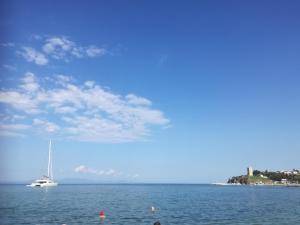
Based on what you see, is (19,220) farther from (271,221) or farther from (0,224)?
(271,221)

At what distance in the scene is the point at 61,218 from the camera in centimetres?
6812

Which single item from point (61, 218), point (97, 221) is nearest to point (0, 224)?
point (61, 218)

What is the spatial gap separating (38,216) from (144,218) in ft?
67.6

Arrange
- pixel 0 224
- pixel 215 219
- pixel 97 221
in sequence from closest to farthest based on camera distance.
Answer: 1. pixel 0 224
2. pixel 97 221
3. pixel 215 219

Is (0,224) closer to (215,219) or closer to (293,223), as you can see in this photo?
(215,219)

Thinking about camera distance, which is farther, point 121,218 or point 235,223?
point 121,218

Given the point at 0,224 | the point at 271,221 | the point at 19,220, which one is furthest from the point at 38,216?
the point at 271,221

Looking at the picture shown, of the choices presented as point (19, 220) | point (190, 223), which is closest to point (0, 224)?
point (19, 220)

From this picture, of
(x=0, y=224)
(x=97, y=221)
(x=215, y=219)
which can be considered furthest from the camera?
(x=215, y=219)

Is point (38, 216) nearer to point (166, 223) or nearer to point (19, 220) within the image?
point (19, 220)

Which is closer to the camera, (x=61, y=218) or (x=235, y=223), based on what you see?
(x=235, y=223)

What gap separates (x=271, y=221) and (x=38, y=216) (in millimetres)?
43413

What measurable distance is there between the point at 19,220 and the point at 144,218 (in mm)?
22612

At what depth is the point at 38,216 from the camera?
236ft
